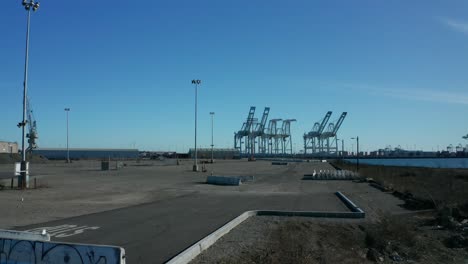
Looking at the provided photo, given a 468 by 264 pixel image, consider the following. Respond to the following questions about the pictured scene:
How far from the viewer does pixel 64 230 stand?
1273 cm

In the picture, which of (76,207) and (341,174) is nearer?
(76,207)

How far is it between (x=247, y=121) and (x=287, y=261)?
175 metres

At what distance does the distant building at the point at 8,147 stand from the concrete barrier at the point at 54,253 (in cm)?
13780

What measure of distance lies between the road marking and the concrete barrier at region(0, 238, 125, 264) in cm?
513

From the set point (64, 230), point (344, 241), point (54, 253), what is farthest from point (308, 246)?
point (64, 230)

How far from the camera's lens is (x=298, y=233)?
12.5 m

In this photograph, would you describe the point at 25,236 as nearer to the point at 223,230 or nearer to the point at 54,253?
the point at 54,253

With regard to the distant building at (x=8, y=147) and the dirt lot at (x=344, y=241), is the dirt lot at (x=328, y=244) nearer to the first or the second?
the dirt lot at (x=344, y=241)

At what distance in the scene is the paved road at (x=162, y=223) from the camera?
34.4 ft

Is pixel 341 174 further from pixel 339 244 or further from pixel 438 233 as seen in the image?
pixel 339 244

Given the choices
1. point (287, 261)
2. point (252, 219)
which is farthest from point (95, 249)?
point (252, 219)

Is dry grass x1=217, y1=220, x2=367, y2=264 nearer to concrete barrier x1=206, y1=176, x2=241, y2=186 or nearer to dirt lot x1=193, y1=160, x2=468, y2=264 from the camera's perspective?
dirt lot x1=193, y1=160, x2=468, y2=264

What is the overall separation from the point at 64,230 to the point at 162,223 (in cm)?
298

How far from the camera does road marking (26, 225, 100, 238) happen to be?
12.1 m
